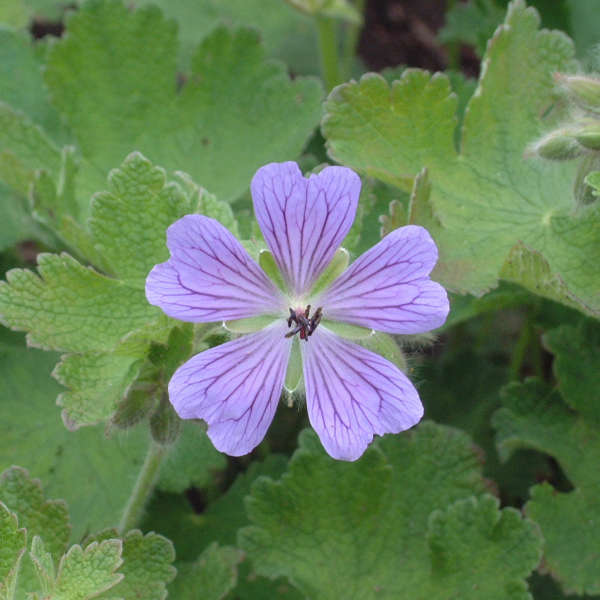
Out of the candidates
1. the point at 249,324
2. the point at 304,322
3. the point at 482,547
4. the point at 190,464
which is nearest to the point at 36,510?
the point at 190,464

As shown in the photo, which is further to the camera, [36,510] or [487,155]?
[487,155]

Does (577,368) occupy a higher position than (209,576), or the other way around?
(577,368)

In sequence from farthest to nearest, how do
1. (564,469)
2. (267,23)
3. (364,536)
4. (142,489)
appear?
(267,23) → (564,469) → (364,536) → (142,489)

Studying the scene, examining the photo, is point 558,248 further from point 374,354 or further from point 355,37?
point 355,37

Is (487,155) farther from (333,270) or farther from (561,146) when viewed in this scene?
(333,270)

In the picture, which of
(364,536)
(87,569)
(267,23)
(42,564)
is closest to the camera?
(42,564)

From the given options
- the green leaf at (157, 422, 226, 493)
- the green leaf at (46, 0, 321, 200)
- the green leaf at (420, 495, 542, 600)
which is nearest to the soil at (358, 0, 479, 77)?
the green leaf at (46, 0, 321, 200)

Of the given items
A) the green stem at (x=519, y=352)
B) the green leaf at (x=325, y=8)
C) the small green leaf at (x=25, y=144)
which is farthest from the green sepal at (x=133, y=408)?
the green leaf at (x=325, y=8)

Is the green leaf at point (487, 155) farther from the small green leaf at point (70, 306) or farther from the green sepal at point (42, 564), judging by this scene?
the green sepal at point (42, 564)
